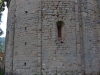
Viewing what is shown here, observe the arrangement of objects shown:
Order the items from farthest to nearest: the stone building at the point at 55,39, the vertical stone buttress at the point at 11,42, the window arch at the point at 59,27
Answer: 1. the vertical stone buttress at the point at 11,42
2. the window arch at the point at 59,27
3. the stone building at the point at 55,39

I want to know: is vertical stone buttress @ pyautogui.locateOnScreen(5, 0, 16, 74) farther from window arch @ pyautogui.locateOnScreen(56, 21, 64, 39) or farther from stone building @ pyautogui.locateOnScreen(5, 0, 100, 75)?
window arch @ pyautogui.locateOnScreen(56, 21, 64, 39)

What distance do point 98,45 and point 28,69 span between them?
4.99m

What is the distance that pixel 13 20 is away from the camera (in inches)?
508

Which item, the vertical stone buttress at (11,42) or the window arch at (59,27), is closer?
the window arch at (59,27)

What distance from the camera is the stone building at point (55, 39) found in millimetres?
10828

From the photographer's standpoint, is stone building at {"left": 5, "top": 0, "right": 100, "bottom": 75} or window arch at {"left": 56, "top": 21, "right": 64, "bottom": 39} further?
window arch at {"left": 56, "top": 21, "right": 64, "bottom": 39}

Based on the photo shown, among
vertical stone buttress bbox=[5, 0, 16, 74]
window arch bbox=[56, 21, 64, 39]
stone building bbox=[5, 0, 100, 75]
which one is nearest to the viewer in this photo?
stone building bbox=[5, 0, 100, 75]

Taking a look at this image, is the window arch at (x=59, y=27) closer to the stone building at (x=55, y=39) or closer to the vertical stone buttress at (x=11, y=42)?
the stone building at (x=55, y=39)

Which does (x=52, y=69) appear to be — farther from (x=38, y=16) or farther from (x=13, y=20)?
(x=13, y=20)

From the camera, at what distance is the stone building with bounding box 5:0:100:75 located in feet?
35.5

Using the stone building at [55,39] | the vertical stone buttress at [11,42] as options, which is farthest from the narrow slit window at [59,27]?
the vertical stone buttress at [11,42]

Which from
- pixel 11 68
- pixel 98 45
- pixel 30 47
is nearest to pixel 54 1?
pixel 30 47

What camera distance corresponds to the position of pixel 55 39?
11.1 metres

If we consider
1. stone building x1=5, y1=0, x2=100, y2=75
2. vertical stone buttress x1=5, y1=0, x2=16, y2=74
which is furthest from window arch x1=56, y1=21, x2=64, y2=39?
vertical stone buttress x1=5, y1=0, x2=16, y2=74
